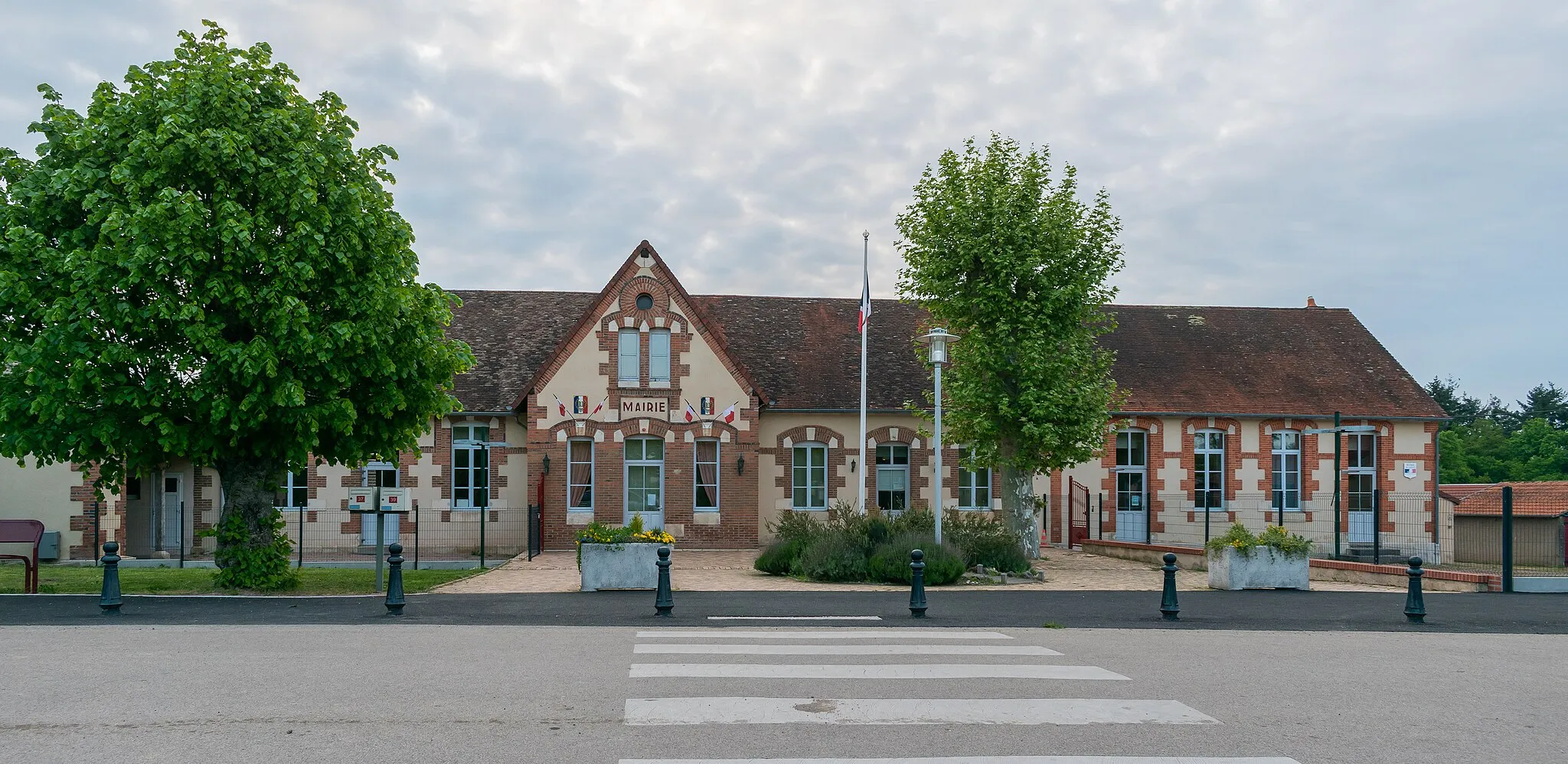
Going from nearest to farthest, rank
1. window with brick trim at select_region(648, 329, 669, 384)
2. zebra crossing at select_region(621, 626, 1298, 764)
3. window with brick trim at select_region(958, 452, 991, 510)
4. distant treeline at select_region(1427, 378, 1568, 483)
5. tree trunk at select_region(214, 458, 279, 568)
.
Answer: zebra crossing at select_region(621, 626, 1298, 764) → tree trunk at select_region(214, 458, 279, 568) → window with brick trim at select_region(648, 329, 669, 384) → window with brick trim at select_region(958, 452, 991, 510) → distant treeline at select_region(1427, 378, 1568, 483)

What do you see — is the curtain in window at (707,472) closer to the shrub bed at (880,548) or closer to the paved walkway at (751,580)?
the paved walkway at (751,580)

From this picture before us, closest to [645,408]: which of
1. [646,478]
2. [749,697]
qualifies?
[646,478]

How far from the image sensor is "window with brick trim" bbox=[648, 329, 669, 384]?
85.7ft

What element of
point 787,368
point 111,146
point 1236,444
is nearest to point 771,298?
point 787,368

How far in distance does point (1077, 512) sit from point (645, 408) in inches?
444

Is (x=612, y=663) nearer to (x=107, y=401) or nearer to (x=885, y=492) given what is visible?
(x=107, y=401)

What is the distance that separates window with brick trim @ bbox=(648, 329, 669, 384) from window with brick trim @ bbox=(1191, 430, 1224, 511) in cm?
1374

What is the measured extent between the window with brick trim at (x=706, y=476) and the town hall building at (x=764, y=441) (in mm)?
55

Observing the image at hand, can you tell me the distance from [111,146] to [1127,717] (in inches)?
573

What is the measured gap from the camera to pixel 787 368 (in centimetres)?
2864

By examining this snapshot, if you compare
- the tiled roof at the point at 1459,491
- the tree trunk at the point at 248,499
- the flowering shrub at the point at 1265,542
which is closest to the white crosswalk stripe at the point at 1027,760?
the flowering shrub at the point at 1265,542

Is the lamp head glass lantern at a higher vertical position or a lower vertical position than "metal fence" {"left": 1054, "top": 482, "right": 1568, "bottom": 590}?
higher

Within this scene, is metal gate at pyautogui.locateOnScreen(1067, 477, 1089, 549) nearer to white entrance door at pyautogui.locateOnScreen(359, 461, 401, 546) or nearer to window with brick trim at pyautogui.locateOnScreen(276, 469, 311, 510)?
white entrance door at pyautogui.locateOnScreen(359, 461, 401, 546)

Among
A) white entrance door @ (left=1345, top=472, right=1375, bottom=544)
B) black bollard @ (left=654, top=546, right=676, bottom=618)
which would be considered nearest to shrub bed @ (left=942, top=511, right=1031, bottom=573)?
black bollard @ (left=654, top=546, right=676, bottom=618)
